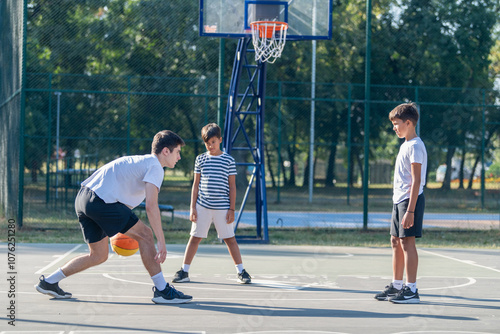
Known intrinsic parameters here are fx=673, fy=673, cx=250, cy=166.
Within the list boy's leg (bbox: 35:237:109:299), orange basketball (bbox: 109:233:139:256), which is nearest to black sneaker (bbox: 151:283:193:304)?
orange basketball (bbox: 109:233:139:256)

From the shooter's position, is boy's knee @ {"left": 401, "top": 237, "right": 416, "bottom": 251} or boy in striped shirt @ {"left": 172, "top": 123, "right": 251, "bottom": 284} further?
boy in striped shirt @ {"left": 172, "top": 123, "right": 251, "bottom": 284}

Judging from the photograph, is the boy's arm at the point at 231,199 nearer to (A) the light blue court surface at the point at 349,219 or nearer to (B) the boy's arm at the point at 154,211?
(B) the boy's arm at the point at 154,211

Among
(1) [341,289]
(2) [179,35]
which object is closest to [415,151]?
(1) [341,289]

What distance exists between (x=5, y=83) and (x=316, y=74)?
14251 mm

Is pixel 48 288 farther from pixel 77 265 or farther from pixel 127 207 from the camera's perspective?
pixel 127 207

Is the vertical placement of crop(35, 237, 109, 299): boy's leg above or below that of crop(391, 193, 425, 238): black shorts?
below

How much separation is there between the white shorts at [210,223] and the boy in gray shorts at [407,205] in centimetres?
189

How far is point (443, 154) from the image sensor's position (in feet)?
102

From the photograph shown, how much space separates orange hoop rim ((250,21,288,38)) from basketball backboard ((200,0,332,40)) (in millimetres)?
118

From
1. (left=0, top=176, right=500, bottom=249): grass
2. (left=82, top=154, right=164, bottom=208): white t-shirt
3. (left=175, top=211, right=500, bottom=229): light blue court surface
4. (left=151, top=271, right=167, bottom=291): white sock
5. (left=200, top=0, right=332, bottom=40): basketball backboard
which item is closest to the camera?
(left=82, top=154, right=164, bottom=208): white t-shirt

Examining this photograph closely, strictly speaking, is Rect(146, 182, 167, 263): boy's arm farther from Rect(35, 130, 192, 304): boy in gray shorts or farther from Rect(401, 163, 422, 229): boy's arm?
Rect(401, 163, 422, 229): boy's arm

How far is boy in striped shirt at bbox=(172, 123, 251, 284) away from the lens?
7.53 metres

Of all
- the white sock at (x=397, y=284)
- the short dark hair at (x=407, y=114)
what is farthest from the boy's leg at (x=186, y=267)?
the short dark hair at (x=407, y=114)

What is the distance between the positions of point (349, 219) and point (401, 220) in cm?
1130
